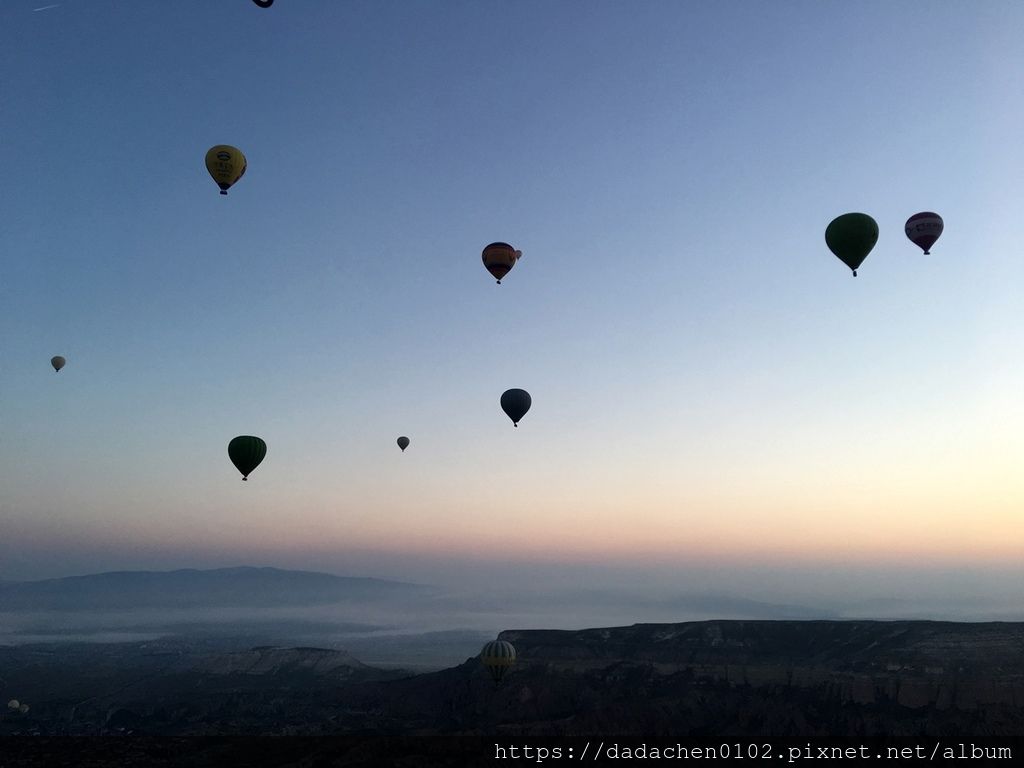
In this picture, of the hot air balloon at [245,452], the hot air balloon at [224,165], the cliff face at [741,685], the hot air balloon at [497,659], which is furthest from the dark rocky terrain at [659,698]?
the hot air balloon at [224,165]

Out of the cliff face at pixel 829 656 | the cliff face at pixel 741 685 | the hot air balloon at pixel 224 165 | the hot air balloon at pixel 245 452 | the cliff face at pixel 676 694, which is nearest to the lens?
the hot air balloon at pixel 224 165

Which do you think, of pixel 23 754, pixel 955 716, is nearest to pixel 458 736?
pixel 23 754

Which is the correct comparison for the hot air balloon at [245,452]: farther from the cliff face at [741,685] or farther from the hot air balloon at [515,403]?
the cliff face at [741,685]

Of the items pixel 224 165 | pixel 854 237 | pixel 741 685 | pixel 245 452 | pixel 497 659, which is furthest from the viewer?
pixel 741 685

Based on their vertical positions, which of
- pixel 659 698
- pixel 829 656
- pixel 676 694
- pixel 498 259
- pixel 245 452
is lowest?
pixel 659 698

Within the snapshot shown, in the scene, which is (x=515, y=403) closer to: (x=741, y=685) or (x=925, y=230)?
(x=925, y=230)

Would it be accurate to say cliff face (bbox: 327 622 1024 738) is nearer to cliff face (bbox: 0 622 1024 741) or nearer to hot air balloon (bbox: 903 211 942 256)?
cliff face (bbox: 0 622 1024 741)

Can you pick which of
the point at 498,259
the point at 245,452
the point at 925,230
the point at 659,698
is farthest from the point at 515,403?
the point at 659,698
